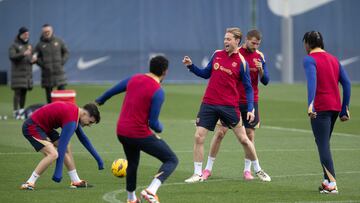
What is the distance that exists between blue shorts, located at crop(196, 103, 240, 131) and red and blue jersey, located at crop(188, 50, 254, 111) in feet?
0.23

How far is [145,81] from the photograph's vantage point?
1064 centimetres

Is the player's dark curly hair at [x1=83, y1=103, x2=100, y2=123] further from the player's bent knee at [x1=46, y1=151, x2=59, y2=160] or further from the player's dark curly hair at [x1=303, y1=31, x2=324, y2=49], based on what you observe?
Result: the player's dark curly hair at [x1=303, y1=31, x2=324, y2=49]

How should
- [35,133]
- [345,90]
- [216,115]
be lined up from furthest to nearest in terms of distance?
[216,115]
[35,133]
[345,90]

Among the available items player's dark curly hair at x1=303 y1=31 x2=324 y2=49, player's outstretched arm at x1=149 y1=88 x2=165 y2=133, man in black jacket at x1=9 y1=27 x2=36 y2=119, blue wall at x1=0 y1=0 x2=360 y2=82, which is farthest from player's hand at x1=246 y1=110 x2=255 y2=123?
blue wall at x1=0 y1=0 x2=360 y2=82

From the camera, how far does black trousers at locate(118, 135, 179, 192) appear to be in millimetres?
10727

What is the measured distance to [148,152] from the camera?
10797 mm

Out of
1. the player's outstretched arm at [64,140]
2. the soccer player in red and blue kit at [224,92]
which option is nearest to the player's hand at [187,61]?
the soccer player in red and blue kit at [224,92]

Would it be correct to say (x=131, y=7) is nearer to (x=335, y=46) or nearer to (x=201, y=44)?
(x=201, y=44)

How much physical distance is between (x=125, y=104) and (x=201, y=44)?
26.9m

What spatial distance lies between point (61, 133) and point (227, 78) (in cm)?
257

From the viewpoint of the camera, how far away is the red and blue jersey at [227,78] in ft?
43.3

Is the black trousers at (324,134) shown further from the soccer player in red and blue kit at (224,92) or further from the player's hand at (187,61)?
the player's hand at (187,61)

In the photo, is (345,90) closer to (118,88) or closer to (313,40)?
(313,40)

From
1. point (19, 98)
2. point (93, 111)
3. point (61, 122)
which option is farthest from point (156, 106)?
Result: point (19, 98)
